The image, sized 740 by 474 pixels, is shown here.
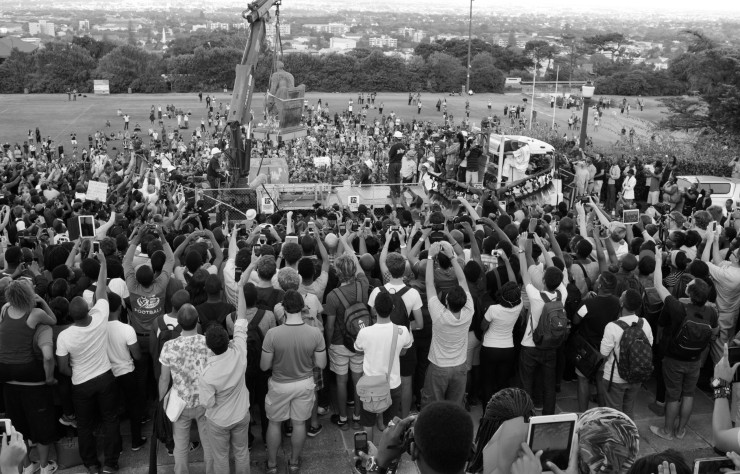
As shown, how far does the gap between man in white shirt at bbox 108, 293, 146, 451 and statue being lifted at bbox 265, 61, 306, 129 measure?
1905cm

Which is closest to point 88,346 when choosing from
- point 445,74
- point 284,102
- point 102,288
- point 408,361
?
point 102,288

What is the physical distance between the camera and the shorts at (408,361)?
6582mm

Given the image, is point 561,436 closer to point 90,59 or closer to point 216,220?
point 216,220

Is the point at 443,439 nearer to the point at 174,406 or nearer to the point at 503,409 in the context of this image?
the point at 503,409

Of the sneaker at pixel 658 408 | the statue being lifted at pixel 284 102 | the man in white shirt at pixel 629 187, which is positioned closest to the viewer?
the sneaker at pixel 658 408

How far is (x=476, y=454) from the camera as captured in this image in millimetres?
4312

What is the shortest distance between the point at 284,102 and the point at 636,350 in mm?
20019

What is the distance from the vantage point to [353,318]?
251 inches

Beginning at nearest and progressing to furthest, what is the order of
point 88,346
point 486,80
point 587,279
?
point 88,346, point 587,279, point 486,80

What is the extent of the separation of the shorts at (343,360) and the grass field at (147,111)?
45.0 m

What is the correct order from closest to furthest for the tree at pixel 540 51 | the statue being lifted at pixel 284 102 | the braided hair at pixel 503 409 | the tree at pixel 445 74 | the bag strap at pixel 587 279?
the braided hair at pixel 503 409
the bag strap at pixel 587 279
the statue being lifted at pixel 284 102
the tree at pixel 445 74
the tree at pixel 540 51

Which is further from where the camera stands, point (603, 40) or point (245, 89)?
point (603, 40)

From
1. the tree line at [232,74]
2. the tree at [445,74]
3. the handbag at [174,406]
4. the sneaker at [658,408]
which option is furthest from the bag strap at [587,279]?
the tree at [445,74]

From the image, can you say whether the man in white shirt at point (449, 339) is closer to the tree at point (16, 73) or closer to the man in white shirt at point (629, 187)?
the man in white shirt at point (629, 187)
